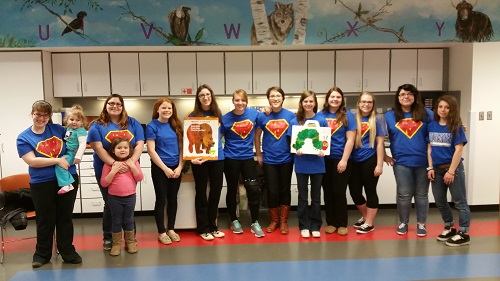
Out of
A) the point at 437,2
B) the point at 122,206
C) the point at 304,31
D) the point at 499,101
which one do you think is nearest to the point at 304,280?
the point at 122,206

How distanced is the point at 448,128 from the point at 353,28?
2.10 m

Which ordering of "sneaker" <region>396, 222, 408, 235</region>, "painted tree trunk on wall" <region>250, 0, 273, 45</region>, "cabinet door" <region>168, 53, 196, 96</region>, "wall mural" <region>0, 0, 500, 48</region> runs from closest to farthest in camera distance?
"sneaker" <region>396, 222, 408, 235</region> → "wall mural" <region>0, 0, 500, 48</region> → "painted tree trunk on wall" <region>250, 0, 273, 45</region> → "cabinet door" <region>168, 53, 196, 96</region>

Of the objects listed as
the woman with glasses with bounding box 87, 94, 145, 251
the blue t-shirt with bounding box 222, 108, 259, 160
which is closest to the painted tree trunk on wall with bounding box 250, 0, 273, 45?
the blue t-shirt with bounding box 222, 108, 259, 160

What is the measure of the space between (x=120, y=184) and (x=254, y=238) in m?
1.51

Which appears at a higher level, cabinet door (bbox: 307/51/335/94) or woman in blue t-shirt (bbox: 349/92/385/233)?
cabinet door (bbox: 307/51/335/94)

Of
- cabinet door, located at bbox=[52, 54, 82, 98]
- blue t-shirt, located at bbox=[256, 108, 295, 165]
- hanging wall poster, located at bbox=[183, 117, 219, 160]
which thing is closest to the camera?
hanging wall poster, located at bbox=[183, 117, 219, 160]

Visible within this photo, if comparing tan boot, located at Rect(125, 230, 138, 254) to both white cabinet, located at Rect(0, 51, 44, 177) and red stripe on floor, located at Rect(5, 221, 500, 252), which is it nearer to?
red stripe on floor, located at Rect(5, 221, 500, 252)

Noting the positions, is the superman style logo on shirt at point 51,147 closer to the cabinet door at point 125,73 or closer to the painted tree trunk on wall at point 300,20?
the cabinet door at point 125,73

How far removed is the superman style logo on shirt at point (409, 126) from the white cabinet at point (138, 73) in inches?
129

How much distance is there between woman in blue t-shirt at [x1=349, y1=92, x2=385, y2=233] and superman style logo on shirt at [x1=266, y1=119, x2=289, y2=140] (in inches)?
29.6

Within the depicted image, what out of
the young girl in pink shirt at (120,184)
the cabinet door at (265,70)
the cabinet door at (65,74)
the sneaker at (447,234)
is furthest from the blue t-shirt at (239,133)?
the cabinet door at (65,74)

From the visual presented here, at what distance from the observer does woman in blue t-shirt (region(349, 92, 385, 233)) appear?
419cm

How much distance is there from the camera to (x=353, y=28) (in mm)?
5371

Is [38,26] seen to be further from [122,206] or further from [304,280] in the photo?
[304,280]
